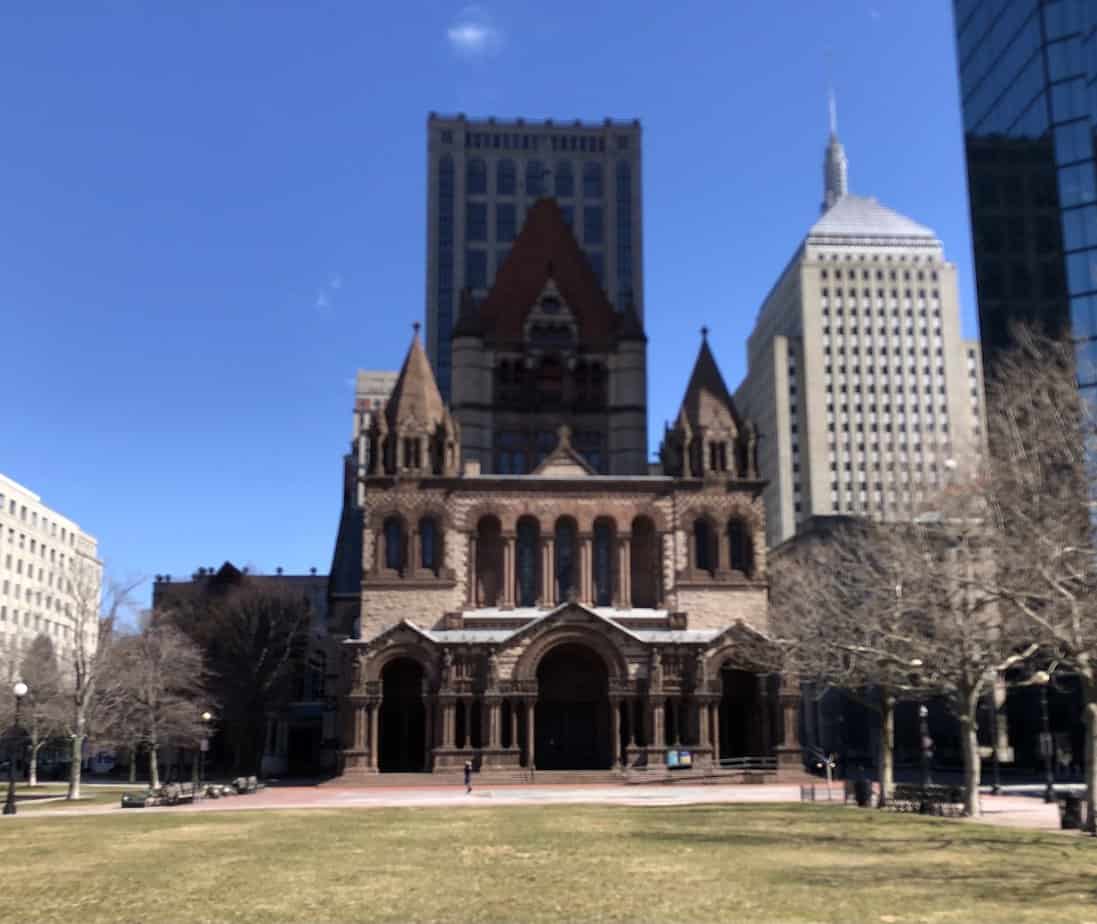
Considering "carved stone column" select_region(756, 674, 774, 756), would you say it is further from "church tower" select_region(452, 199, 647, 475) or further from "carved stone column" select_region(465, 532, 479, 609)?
"church tower" select_region(452, 199, 647, 475)

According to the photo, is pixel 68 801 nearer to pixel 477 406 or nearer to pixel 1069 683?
pixel 477 406

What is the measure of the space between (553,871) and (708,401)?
141 ft

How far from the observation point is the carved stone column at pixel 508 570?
2250 inches

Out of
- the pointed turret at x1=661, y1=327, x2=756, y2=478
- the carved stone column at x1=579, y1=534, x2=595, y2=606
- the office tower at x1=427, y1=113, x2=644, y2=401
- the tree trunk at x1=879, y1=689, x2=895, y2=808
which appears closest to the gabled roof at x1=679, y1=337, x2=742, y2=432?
the pointed turret at x1=661, y1=327, x2=756, y2=478

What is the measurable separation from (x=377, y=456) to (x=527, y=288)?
70.2 ft

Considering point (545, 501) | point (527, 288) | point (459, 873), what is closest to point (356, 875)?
point (459, 873)

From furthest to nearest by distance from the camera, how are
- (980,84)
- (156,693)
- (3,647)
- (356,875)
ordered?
(3,647)
(980,84)
(156,693)
(356,875)

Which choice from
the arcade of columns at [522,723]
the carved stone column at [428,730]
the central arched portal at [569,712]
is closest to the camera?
the arcade of columns at [522,723]

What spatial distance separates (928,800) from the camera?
3269 cm

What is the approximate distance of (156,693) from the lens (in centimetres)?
5812

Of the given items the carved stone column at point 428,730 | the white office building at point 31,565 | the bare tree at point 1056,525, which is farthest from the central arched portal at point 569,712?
the white office building at point 31,565

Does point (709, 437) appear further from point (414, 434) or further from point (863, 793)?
point (863, 793)

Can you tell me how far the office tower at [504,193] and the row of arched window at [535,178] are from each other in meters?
0.10

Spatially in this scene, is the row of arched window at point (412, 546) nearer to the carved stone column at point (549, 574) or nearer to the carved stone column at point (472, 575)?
the carved stone column at point (472, 575)
